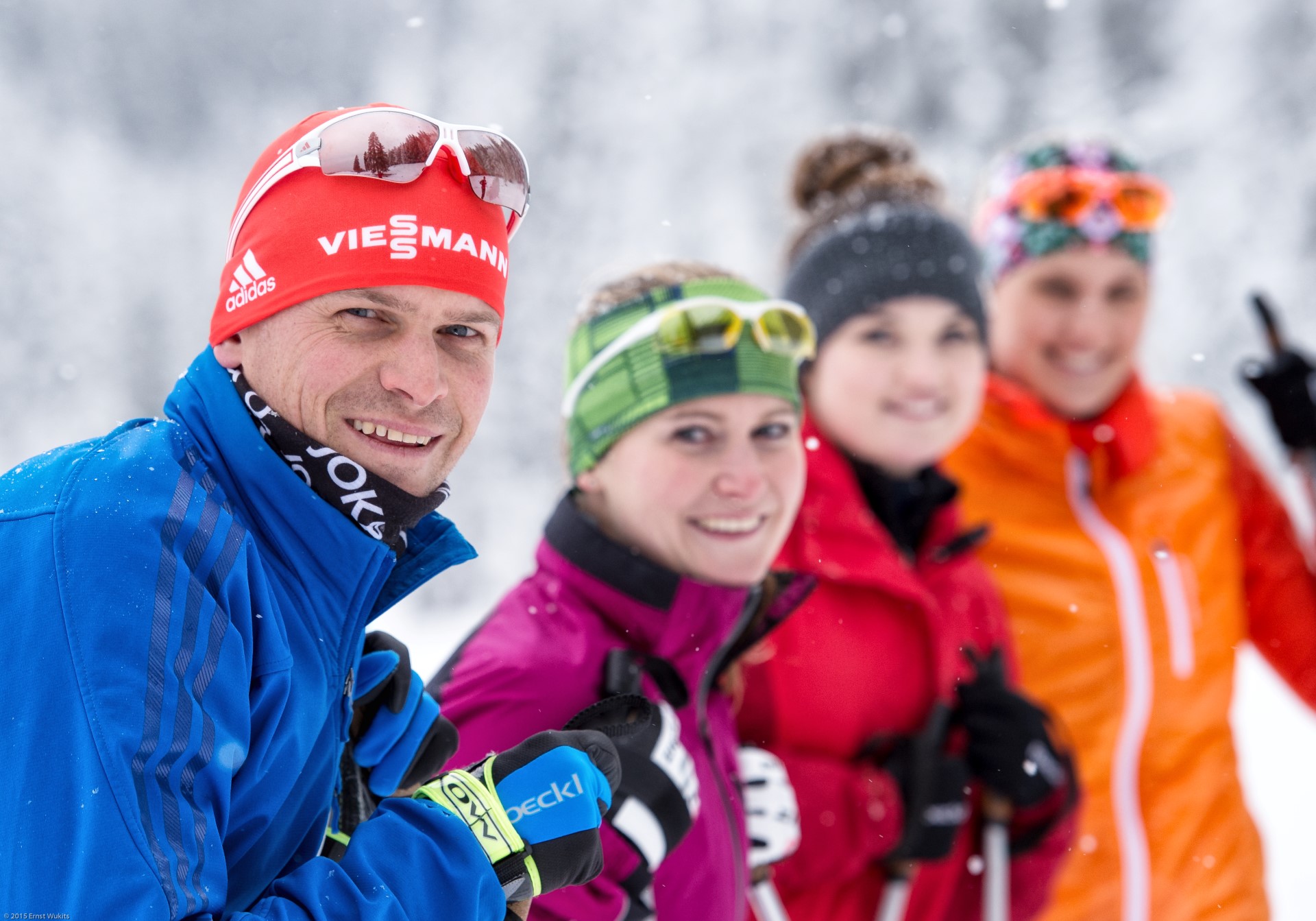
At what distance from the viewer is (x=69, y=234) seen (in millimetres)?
9648

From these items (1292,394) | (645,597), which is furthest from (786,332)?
(1292,394)

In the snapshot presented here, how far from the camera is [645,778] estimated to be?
1840 mm

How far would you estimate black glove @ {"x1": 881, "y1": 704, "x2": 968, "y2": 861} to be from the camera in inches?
103

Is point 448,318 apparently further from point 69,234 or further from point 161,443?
point 69,234

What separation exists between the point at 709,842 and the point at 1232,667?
8.05 feet

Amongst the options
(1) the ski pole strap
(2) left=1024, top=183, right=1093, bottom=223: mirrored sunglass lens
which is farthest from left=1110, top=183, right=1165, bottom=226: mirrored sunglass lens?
(1) the ski pole strap

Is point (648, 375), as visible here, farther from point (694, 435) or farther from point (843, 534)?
point (843, 534)

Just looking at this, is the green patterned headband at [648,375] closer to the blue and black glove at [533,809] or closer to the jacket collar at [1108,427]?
the blue and black glove at [533,809]

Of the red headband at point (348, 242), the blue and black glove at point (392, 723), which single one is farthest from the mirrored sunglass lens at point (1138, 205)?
the blue and black glove at point (392, 723)

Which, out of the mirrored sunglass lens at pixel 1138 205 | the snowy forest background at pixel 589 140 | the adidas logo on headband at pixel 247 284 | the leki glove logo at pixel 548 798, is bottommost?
the leki glove logo at pixel 548 798

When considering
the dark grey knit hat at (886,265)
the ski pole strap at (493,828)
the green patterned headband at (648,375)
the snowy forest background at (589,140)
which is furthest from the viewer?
the snowy forest background at (589,140)

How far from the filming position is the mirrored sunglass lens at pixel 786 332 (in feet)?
7.76

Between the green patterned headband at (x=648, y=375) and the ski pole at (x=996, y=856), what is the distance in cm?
143

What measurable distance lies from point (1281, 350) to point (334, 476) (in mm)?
3814
